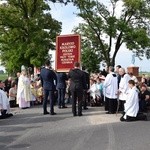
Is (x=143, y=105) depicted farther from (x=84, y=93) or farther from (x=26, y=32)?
(x=26, y=32)

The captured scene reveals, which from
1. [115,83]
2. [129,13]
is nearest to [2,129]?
[115,83]

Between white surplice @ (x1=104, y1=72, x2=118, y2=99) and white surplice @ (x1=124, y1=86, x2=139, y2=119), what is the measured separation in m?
1.96

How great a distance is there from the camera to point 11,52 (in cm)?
4481

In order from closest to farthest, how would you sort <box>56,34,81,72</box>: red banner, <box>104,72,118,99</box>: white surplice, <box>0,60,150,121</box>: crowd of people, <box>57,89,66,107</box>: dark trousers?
<box>0,60,150,121</box>: crowd of people → <box>104,72,118,99</box>: white surplice → <box>57,89,66,107</box>: dark trousers → <box>56,34,81,72</box>: red banner

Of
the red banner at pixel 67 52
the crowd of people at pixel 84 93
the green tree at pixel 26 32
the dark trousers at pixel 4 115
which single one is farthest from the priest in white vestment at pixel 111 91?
the green tree at pixel 26 32

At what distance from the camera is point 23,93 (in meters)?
19.9

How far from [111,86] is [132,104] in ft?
7.86

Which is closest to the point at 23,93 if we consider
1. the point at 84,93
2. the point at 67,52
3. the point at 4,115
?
the point at 67,52

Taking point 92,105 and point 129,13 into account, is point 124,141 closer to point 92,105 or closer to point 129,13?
point 92,105

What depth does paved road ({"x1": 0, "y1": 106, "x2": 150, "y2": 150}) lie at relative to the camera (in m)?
10.4

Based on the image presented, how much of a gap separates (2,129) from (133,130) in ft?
12.3

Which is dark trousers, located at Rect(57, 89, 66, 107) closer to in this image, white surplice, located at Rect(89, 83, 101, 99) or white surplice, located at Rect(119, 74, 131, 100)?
white surplice, located at Rect(89, 83, 101, 99)

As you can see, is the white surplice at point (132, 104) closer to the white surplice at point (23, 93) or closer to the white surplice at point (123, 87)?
the white surplice at point (123, 87)

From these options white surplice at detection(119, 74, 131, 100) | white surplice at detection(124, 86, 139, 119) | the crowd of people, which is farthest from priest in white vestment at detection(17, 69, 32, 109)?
white surplice at detection(124, 86, 139, 119)
